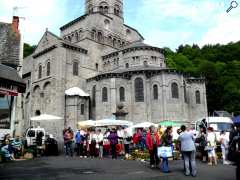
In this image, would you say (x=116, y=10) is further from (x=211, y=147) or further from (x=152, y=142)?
(x=152, y=142)

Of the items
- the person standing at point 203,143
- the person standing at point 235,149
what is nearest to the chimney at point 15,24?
the person standing at point 203,143

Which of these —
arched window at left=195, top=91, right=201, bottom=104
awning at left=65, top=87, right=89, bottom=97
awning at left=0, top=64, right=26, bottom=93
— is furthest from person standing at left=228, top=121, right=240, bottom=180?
arched window at left=195, top=91, right=201, bottom=104

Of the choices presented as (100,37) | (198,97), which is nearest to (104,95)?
(198,97)

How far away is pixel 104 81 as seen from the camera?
42844 millimetres

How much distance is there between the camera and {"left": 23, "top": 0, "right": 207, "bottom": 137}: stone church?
41125mm

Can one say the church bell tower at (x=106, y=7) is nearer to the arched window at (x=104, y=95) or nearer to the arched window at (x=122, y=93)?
the arched window at (x=104, y=95)

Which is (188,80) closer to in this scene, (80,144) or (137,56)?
(137,56)

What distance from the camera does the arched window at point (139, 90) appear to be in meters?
41.5

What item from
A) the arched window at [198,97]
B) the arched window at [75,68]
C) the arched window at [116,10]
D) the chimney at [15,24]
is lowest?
the arched window at [198,97]

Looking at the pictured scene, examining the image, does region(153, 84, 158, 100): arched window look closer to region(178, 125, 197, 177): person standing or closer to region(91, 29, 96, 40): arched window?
region(91, 29, 96, 40): arched window

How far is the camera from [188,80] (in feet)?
152

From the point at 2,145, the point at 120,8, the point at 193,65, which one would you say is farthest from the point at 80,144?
the point at 193,65

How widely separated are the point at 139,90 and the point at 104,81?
5.33 m

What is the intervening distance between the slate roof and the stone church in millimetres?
21225
